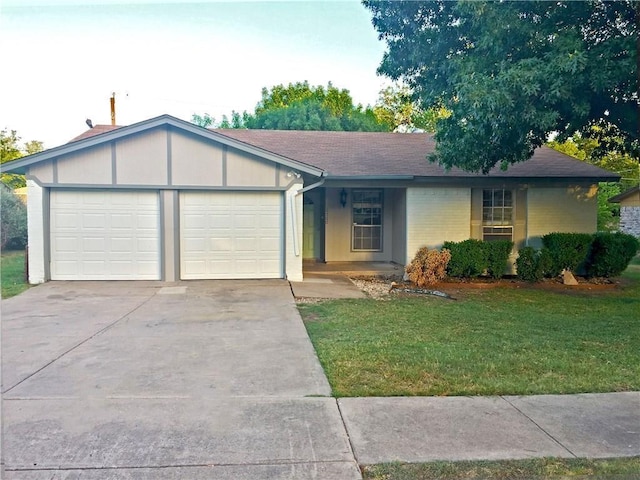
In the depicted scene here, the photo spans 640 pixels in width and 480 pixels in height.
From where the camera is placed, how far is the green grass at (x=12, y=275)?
33.8ft

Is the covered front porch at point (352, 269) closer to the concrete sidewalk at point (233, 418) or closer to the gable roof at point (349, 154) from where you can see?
the gable roof at point (349, 154)

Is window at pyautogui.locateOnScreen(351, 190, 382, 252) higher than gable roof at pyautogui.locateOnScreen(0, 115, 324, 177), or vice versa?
gable roof at pyautogui.locateOnScreen(0, 115, 324, 177)

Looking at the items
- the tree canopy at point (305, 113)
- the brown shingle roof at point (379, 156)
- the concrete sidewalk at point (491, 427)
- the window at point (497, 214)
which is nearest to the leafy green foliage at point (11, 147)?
the tree canopy at point (305, 113)

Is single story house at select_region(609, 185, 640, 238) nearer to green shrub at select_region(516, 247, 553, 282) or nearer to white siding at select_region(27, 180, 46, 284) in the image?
green shrub at select_region(516, 247, 553, 282)

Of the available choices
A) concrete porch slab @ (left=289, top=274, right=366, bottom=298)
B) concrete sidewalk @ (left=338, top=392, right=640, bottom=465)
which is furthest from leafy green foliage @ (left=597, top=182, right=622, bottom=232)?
concrete sidewalk @ (left=338, top=392, right=640, bottom=465)

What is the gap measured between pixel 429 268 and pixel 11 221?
15354 millimetres

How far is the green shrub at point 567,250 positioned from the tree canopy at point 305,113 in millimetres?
18633

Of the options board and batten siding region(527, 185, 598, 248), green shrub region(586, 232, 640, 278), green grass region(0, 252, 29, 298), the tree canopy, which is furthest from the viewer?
the tree canopy

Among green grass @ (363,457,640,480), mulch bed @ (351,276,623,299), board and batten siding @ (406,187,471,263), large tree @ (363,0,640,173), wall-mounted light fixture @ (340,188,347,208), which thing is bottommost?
green grass @ (363,457,640,480)

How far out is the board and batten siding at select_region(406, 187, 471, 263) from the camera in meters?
13.4

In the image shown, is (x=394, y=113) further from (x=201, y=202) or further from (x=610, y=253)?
(x=201, y=202)

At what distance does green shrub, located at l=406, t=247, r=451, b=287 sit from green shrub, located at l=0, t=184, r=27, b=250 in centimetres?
1477

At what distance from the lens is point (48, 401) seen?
429cm

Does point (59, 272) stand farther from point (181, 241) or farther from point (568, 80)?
point (568, 80)
